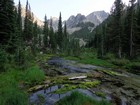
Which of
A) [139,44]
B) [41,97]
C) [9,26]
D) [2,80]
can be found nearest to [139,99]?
[41,97]

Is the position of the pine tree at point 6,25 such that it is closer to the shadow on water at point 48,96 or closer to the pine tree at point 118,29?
the shadow on water at point 48,96

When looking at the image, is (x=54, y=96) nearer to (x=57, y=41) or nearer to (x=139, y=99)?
(x=139, y=99)

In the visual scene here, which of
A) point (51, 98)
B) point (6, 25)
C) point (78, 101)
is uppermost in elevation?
point (6, 25)

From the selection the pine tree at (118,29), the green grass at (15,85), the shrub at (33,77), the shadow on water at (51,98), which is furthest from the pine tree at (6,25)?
the pine tree at (118,29)

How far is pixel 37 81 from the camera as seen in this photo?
17.5 m

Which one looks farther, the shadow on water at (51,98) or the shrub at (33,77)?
the shrub at (33,77)

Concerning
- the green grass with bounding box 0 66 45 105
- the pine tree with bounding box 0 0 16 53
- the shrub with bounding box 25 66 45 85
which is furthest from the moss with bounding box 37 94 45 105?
the pine tree with bounding box 0 0 16 53

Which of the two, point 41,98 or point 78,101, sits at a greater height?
point 78,101

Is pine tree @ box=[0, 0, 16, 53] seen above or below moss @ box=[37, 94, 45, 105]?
above

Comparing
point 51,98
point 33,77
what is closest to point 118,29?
point 33,77

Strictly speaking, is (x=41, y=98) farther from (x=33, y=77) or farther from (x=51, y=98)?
(x=33, y=77)

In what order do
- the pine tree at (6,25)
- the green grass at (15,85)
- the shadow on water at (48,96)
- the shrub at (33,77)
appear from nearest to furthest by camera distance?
1. the green grass at (15,85)
2. the shadow on water at (48,96)
3. the shrub at (33,77)
4. the pine tree at (6,25)

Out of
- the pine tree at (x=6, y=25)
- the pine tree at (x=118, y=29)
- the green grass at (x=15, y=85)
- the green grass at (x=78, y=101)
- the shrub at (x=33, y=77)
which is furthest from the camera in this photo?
the pine tree at (x=118, y=29)

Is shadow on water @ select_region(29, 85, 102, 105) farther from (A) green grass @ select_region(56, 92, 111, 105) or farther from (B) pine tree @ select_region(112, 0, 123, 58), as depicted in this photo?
(B) pine tree @ select_region(112, 0, 123, 58)
